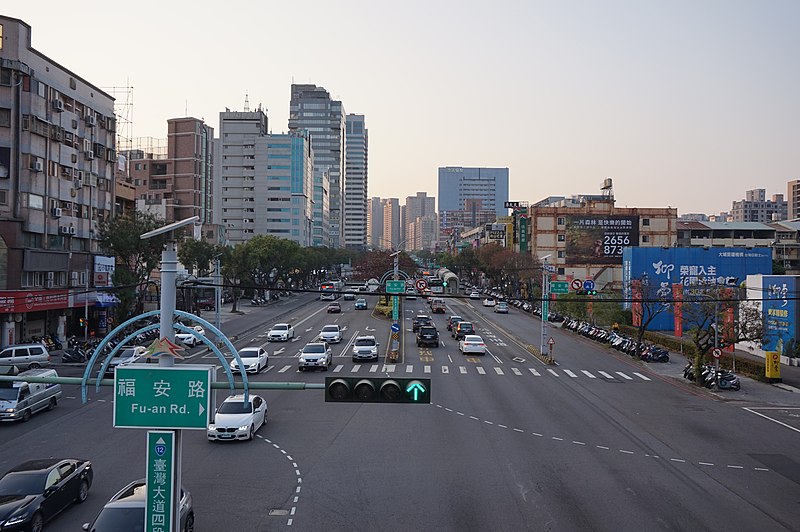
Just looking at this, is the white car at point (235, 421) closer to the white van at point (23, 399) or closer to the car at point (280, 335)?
the white van at point (23, 399)

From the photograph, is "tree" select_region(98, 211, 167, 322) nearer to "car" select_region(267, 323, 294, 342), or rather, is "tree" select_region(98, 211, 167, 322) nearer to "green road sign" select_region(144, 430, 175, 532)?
"car" select_region(267, 323, 294, 342)

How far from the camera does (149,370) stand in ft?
39.8

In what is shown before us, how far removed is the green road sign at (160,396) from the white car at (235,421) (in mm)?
9550

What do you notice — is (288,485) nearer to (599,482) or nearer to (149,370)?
(149,370)

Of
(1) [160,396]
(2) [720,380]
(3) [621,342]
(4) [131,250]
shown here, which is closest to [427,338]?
(3) [621,342]

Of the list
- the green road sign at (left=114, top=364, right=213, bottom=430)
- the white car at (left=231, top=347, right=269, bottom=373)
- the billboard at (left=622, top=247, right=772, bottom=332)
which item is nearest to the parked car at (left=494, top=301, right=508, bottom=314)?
the billboard at (left=622, top=247, right=772, bottom=332)

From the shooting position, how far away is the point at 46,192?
48.8 m

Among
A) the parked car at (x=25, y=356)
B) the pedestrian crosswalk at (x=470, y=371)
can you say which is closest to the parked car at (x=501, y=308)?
the pedestrian crosswalk at (x=470, y=371)

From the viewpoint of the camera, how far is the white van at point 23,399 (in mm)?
24922

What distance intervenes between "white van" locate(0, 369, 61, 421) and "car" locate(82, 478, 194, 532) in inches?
473

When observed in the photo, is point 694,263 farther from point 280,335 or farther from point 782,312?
point 280,335

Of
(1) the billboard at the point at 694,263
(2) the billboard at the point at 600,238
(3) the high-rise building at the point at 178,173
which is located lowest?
(1) the billboard at the point at 694,263

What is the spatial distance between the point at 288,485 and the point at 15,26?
4243cm

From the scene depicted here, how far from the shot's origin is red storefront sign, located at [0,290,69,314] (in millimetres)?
43188
